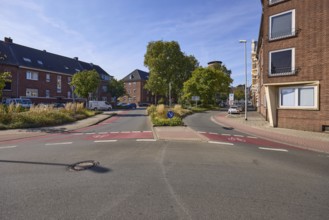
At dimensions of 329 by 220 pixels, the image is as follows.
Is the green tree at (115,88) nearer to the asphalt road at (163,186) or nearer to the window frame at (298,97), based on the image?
the window frame at (298,97)

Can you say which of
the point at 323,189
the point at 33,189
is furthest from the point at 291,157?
the point at 33,189

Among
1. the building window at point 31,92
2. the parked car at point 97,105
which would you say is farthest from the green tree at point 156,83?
the building window at point 31,92

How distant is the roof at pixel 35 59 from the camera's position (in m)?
34.8

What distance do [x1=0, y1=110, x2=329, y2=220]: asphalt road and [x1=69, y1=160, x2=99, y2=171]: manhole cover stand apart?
0.14 m

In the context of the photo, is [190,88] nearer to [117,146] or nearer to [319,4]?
[319,4]

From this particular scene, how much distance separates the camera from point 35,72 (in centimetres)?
3825

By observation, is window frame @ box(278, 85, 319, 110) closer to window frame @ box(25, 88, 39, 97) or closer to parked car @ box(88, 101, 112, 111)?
Result: parked car @ box(88, 101, 112, 111)

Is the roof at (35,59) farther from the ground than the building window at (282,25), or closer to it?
farther from the ground

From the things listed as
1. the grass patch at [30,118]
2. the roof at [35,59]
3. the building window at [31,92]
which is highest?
the roof at [35,59]

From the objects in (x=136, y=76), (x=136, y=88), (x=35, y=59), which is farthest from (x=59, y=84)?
(x=136, y=76)

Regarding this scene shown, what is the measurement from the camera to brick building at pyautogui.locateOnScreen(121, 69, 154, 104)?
71812 mm

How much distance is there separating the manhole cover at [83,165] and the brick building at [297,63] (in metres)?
15.0

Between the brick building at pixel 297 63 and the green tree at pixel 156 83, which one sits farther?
the green tree at pixel 156 83

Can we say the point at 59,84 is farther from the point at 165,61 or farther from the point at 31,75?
the point at 165,61
